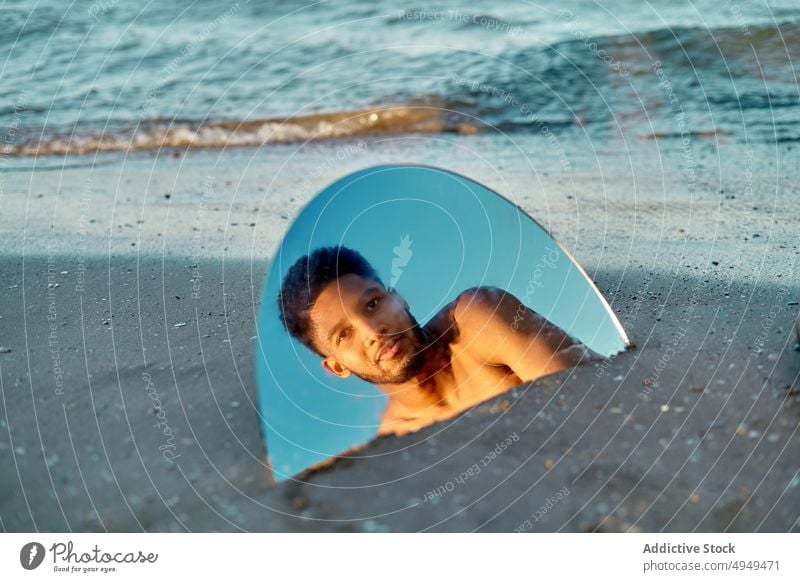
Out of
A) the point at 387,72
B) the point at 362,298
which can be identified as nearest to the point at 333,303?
the point at 362,298

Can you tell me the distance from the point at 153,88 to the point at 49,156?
1.37 meters

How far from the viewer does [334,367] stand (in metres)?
2.42

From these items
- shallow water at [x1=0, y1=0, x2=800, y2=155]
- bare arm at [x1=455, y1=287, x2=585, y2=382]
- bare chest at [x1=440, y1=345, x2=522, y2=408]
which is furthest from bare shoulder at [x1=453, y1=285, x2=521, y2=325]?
shallow water at [x1=0, y1=0, x2=800, y2=155]

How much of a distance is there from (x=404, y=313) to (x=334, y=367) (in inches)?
10.8

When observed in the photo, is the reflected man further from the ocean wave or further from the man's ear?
the ocean wave

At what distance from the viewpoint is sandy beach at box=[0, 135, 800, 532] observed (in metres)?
2.08

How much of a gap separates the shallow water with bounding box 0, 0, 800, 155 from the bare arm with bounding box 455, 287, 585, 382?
3030 mm

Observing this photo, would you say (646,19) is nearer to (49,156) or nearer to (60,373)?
(49,156)

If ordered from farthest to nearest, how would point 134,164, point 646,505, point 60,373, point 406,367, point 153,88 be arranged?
point 153,88 < point 134,164 < point 60,373 < point 406,367 < point 646,505

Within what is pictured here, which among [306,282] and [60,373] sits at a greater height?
[306,282]

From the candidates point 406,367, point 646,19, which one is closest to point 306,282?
point 406,367

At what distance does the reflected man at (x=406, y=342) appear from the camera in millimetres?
2367

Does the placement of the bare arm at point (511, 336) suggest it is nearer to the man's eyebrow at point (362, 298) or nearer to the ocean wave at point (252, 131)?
the man's eyebrow at point (362, 298)

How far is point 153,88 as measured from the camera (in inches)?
256
